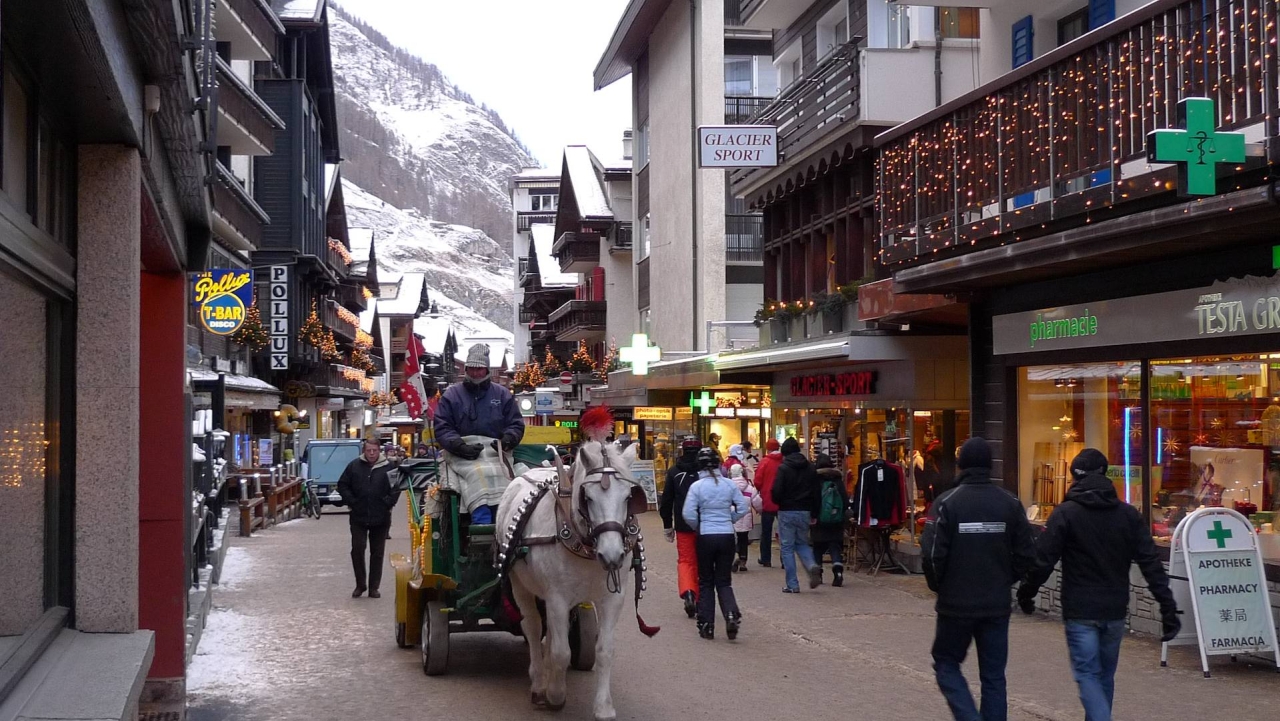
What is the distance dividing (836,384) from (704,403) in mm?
9352

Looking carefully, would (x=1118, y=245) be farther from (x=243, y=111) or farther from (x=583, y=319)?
(x=583, y=319)

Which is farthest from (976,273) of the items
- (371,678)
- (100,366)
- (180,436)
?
(100,366)

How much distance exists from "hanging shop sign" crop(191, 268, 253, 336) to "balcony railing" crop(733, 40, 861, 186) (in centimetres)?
1187

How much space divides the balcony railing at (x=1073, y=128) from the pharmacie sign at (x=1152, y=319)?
1026 mm

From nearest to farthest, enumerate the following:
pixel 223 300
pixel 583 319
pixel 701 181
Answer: pixel 223 300 < pixel 701 181 < pixel 583 319

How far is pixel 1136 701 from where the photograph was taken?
10.4m

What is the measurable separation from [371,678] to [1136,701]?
5885mm

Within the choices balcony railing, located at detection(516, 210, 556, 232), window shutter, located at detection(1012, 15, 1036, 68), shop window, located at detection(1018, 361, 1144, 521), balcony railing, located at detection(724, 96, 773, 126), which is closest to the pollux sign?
shop window, located at detection(1018, 361, 1144, 521)

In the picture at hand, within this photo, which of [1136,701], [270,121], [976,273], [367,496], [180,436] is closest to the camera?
[180,436]

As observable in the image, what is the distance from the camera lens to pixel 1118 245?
40.3 feet

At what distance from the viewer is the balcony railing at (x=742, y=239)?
125 ft

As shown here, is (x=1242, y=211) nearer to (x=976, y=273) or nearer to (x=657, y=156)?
(x=976, y=273)

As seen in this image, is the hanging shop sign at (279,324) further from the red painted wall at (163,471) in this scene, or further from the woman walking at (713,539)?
the red painted wall at (163,471)

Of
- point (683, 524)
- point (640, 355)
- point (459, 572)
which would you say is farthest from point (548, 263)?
point (459, 572)
